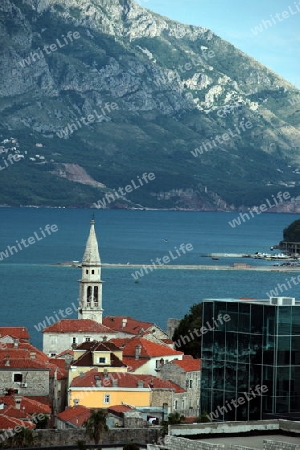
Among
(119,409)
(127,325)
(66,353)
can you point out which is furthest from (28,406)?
(127,325)

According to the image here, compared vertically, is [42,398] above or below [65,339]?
below

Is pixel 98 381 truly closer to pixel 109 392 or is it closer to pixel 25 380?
pixel 109 392

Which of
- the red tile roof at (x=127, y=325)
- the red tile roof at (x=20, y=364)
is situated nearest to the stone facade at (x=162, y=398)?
the red tile roof at (x=20, y=364)

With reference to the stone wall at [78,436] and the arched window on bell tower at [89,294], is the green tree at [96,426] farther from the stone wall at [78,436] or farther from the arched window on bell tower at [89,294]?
the arched window on bell tower at [89,294]

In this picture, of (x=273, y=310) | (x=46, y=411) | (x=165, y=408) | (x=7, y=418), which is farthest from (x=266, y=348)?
(x=165, y=408)

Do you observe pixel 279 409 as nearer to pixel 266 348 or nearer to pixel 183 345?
pixel 266 348

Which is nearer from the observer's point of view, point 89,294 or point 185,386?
point 185,386
